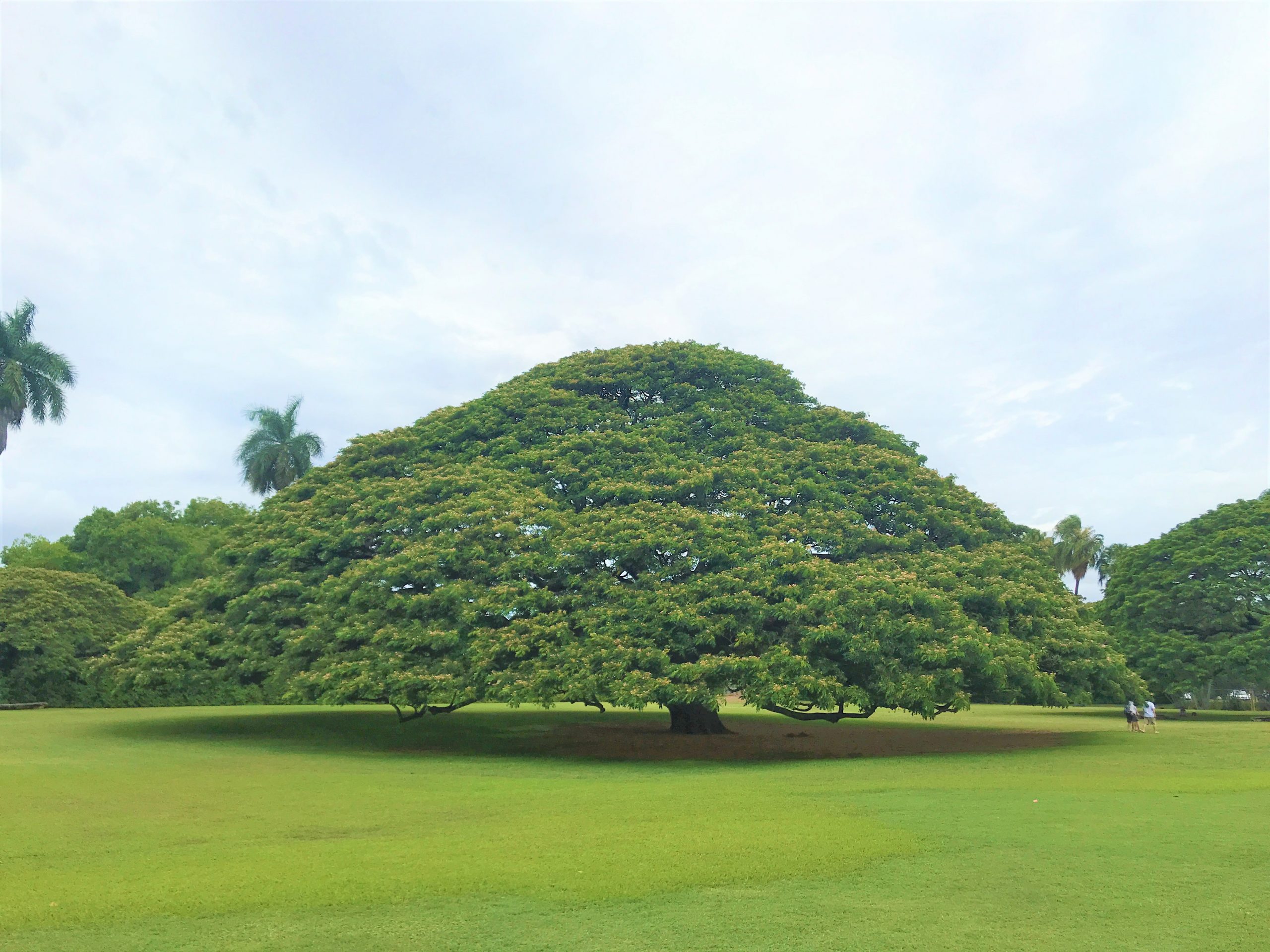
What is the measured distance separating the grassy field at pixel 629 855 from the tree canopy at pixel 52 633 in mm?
18591

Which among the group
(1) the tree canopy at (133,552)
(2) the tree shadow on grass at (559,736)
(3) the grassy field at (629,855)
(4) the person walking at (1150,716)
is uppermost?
(1) the tree canopy at (133,552)

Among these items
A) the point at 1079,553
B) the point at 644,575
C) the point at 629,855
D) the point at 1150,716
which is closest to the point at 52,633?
the point at 644,575

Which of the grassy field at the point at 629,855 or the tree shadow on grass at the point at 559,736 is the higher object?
the tree shadow on grass at the point at 559,736

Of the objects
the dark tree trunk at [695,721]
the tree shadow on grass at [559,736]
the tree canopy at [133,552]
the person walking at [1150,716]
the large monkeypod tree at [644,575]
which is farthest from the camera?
the tree canopy at [133,552]

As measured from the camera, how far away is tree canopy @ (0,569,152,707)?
3394 centimetres

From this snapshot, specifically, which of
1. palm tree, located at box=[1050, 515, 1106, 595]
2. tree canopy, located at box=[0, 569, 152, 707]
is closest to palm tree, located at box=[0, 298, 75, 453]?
tree canopy, located at box=[0, 569, 152, 707]

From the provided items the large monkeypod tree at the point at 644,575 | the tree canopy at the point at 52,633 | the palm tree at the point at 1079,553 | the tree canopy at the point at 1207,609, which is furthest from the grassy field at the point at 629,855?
the palm tree at the point at 1079,553

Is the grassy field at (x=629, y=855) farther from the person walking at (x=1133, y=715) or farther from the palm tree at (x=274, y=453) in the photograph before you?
the palm tree at (x=274, y=453)

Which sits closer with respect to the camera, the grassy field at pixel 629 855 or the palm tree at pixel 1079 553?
the grassy field at pixel 629 855

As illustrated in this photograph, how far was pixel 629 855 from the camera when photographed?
9062 millimetres

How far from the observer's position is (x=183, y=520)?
56.0 m

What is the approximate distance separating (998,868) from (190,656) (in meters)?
20.5

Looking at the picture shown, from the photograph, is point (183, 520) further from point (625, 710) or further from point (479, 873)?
point (479, 873)

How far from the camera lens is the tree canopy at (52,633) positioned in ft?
111
